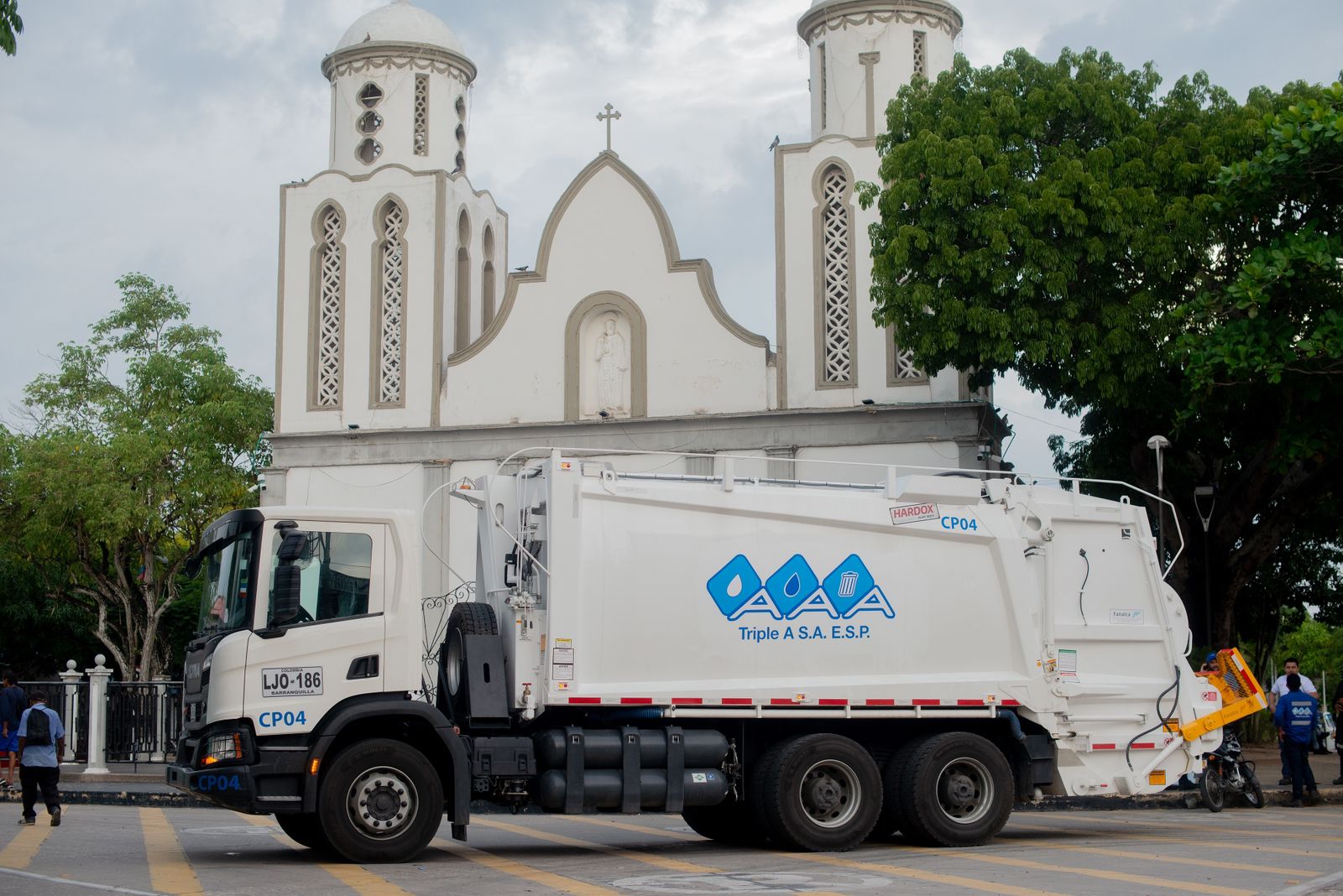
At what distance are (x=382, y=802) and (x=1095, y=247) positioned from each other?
16.3m

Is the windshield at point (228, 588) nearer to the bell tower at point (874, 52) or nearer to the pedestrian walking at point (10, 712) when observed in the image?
the pedestrian walking at point (10, 712)

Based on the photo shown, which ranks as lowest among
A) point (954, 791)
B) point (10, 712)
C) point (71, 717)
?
point (954, 791)

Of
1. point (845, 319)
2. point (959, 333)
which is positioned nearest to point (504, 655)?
point (959, 333)

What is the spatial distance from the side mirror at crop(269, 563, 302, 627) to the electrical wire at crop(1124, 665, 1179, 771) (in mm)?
7400

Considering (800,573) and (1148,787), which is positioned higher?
(800,573)

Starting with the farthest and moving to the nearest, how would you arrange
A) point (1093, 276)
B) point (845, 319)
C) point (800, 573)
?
1. point (845, 319)
2. point (1093, 276)
3. point (800, 573)

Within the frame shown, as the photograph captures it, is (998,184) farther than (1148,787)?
Yes

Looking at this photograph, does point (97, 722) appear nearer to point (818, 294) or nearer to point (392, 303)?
point (392, 303)

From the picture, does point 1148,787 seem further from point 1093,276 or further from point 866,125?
point 866,125

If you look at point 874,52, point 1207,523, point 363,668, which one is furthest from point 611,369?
point 363,668

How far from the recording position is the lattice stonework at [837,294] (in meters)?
31.6

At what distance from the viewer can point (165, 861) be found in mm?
12406

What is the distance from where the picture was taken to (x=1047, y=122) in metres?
26.1

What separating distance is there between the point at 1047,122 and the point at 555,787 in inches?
683
